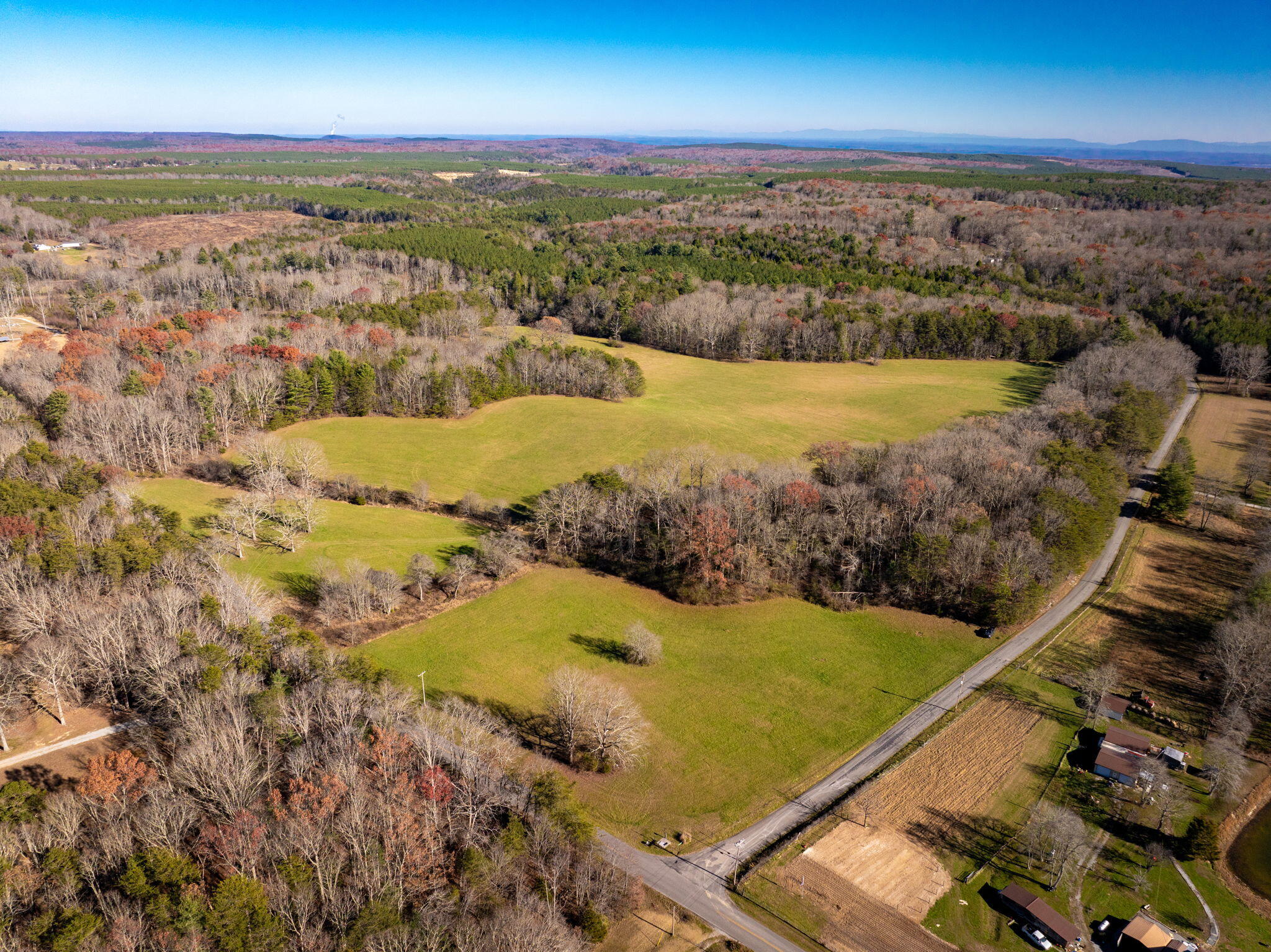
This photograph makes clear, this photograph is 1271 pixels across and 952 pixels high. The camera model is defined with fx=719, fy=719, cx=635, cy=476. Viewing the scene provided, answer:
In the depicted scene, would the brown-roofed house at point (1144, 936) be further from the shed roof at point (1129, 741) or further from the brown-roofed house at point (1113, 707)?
the brown-roofed house at point (1113, 707)

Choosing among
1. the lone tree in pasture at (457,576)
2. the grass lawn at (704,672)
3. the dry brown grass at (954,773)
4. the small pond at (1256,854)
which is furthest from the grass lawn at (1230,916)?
the lone tree in pasture at (457,576)

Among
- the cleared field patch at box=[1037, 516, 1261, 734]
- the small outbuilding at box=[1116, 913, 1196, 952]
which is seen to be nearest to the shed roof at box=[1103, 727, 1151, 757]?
the cleared field patch at box=[1037, 516, 1261, 734]

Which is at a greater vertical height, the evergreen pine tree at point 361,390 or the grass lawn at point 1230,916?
the evergreen pine tree at point 361,390

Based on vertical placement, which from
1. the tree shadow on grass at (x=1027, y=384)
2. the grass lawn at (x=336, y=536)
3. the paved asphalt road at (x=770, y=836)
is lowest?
the paved asphalt road at (x=770, y=836)

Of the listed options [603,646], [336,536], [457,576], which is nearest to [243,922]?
[603,646]

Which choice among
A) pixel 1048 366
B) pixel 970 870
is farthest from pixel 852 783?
pixel 1048 366

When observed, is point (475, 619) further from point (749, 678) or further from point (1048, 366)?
point (1048, 366)

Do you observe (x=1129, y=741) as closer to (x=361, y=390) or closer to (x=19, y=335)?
(x=361, y=390)
